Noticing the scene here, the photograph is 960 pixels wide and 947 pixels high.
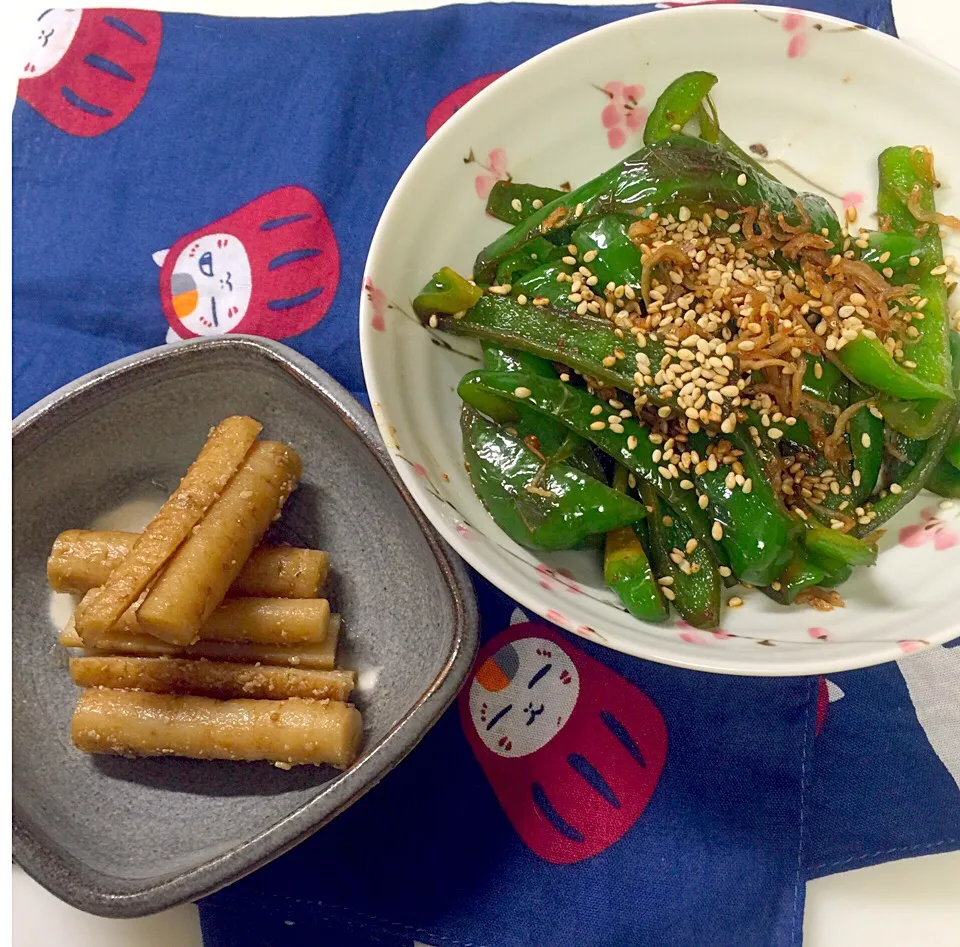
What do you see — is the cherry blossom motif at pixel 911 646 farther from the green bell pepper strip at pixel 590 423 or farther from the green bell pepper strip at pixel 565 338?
the green bell pepper strip at pixel 565 338

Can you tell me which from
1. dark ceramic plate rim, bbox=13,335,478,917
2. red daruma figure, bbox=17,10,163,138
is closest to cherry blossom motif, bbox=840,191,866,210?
dark ceramic plate rim, bbox=13,335,478,917

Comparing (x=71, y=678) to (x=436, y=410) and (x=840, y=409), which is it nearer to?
(x=436, y=410)

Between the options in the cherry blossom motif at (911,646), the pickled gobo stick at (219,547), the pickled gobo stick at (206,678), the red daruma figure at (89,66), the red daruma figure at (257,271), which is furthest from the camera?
the red daruma figure at (89,66)

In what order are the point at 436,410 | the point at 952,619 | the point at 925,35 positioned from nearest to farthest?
the point at 952,619
the point at 436,410
the point at 925,35

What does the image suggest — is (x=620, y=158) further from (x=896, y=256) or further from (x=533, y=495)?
(x=533, y=495)

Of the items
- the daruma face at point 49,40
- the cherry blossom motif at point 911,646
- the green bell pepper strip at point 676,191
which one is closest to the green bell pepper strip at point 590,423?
the green bell pepper strip at point 676,191

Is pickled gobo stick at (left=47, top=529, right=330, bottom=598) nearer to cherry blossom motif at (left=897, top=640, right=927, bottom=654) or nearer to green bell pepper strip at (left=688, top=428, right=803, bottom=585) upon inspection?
green bell pepper strip at (left=688, top=428, right=803, bottom=585)

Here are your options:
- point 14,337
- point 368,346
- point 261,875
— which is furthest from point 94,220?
point 261,875
